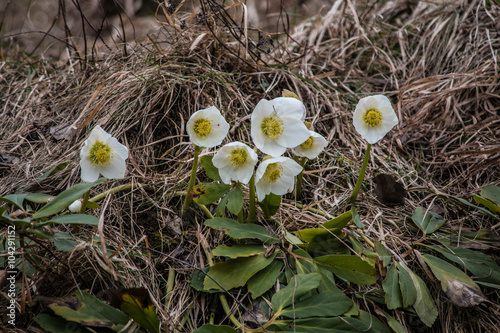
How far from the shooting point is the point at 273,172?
1.27 m

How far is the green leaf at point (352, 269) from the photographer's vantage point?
1.18 meters

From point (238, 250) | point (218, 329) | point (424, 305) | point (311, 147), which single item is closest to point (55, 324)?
point (218, 329)

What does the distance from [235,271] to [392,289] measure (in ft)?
1.65

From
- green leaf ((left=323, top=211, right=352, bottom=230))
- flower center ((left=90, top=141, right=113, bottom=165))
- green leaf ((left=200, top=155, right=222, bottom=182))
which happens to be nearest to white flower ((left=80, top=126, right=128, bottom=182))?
flower center ((left=90, top=141, right=113, bottom=165))

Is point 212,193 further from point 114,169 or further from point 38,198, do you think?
point 38,198

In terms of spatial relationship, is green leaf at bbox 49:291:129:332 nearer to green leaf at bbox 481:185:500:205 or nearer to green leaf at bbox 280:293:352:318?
green leaf at bbox 280:293:352:318

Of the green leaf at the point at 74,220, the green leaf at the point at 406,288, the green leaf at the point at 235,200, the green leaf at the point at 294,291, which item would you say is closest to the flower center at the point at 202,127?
the green leaf at the point at 235,200

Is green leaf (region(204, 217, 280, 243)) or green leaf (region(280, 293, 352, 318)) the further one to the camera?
green leaf (region(204, 217, 280, 243))

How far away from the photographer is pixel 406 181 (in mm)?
1757

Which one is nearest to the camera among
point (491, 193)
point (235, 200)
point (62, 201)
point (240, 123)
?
point (62, 201)

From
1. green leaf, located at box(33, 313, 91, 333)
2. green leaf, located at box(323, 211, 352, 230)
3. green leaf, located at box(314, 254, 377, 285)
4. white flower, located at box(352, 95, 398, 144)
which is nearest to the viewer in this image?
green leaf, located at box(33, 313, 91, 333)

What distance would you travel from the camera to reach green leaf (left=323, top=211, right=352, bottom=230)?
1282mm

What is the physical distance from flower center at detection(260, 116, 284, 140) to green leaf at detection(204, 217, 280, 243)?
32 centimetres

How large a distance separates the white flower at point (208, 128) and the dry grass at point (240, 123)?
35 cm
